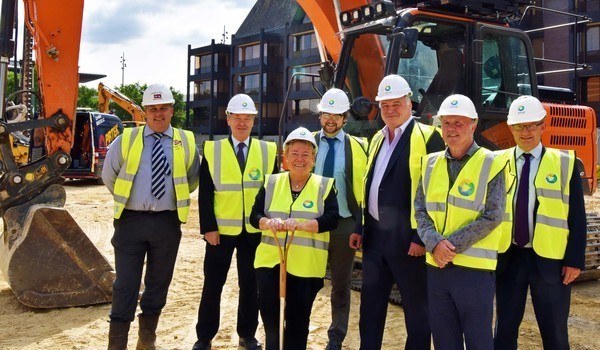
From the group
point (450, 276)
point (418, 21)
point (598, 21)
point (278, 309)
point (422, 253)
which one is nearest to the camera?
point (450, 276)

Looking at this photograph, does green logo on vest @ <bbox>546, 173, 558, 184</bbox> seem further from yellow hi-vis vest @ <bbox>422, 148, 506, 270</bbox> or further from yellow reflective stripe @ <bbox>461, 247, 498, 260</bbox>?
yellow reflective stripe @ <bbox>461, 247, 498, 260</bbox>

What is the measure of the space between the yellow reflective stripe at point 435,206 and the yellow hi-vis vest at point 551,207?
499 millimetres

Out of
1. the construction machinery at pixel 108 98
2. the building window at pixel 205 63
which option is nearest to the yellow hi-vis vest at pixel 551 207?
the construction machinery at pixel 108 98

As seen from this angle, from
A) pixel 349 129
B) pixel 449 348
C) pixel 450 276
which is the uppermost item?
pixel 349 129

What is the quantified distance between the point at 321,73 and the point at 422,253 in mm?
3491

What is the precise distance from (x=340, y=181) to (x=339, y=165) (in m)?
0.13

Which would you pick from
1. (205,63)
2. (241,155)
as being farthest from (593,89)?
(205,63)

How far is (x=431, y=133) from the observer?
13.4ft

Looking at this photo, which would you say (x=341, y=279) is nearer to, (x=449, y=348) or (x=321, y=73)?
(x=449, y=348)

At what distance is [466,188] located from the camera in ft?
11.3

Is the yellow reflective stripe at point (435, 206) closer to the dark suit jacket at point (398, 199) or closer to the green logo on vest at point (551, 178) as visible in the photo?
the dark suit jacket at point (398, 199)

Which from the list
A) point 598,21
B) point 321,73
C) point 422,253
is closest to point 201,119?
point 598,21

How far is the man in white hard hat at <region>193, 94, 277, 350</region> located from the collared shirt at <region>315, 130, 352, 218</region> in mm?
397

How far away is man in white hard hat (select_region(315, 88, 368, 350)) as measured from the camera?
4.71 metres
